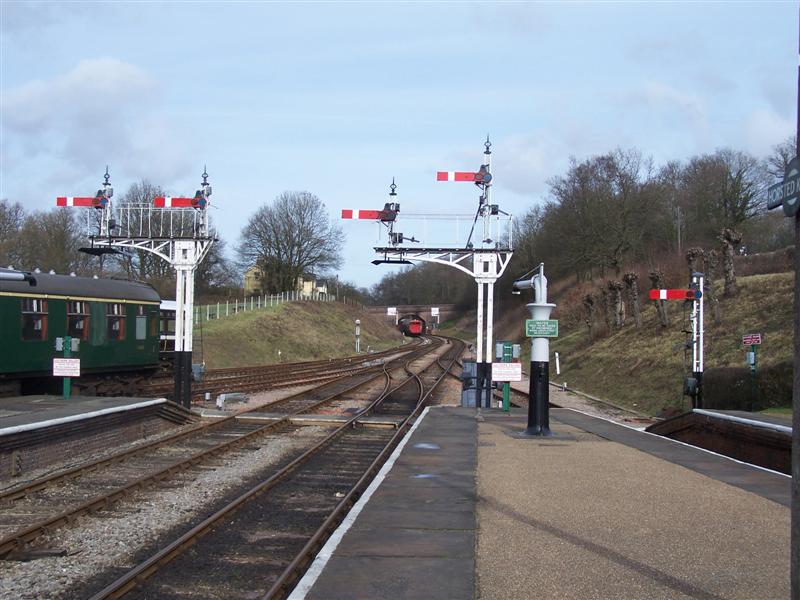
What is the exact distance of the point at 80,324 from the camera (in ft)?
68.3

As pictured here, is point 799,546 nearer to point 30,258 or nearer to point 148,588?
point 148,588

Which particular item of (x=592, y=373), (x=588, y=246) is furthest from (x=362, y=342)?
(x=592, y=373)

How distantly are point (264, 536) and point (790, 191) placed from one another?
6334 mm

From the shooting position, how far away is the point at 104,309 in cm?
2183

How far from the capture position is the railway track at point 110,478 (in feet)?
28.2

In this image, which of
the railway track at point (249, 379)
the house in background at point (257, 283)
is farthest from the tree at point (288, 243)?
the railway track at point (249, 379)

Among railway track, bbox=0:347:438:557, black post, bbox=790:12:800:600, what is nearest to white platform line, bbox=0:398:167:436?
railway track, bbox=0:347:438:557

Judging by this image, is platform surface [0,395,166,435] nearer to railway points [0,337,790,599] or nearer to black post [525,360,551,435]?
railway points [0,337,790,599]

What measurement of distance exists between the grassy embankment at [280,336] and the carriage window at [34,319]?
13.5 meters

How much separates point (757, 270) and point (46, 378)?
31.4m

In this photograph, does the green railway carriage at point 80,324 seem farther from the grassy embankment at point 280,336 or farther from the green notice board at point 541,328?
the green notice board at point 541,328

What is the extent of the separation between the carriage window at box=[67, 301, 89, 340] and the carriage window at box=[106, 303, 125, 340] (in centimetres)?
102

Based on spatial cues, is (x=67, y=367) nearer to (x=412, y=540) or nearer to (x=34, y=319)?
(x=34, y=319)

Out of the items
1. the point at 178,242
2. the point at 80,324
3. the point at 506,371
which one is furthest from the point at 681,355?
the point at 80,324
